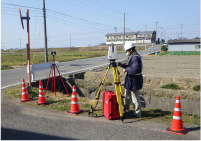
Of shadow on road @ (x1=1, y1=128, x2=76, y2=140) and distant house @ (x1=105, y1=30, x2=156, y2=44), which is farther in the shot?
distant house @ (x1=105, y1=30, x2=156, y2=44)

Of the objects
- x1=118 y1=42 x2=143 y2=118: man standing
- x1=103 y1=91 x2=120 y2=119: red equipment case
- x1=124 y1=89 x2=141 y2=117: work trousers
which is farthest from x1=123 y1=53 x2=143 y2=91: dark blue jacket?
x1=103 y1=91 x2=120 y2=119: red equipment case

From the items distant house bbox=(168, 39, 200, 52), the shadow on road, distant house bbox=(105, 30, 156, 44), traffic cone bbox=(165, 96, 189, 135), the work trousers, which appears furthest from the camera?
distant house bbox=(105, 30, 156, 44)

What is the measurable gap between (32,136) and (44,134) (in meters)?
0.24

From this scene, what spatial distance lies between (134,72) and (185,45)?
56.1 m

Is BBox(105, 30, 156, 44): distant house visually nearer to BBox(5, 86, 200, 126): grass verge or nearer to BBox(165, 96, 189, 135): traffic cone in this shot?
BBox(5, 86, 200, 126): grass verge

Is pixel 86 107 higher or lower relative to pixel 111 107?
lower

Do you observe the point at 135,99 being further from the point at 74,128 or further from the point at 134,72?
the point at 74,128

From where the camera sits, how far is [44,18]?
20.7 m

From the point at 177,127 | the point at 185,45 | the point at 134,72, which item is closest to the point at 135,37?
the point at 185,45

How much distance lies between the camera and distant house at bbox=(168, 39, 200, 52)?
55.3 metres

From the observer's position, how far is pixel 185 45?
56906mm

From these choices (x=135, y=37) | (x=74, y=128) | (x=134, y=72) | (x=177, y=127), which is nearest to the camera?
(x=177, y=127)

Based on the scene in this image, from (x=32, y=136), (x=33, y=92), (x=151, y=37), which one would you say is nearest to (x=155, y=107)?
(x=32, y=136)

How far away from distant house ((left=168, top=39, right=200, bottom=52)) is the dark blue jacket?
54.7m
